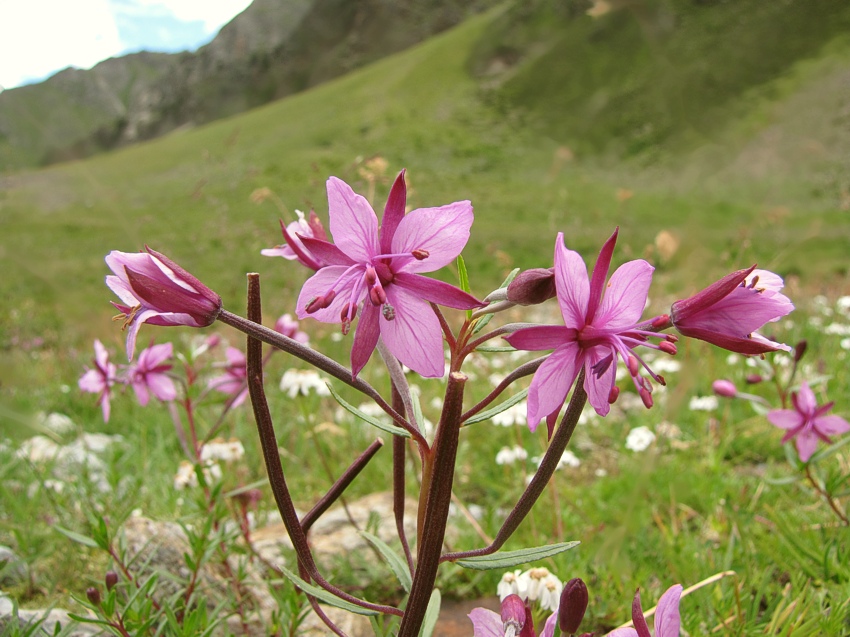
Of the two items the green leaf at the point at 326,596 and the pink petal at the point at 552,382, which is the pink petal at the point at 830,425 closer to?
the pink petal at the point at 552,382

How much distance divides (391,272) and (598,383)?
1.15ft

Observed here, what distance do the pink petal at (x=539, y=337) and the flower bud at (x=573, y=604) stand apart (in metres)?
0.42

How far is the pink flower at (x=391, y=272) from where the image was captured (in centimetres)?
85

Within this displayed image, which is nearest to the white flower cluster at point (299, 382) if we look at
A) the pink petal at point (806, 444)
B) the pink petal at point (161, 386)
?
the pink petal at point (161, 386)

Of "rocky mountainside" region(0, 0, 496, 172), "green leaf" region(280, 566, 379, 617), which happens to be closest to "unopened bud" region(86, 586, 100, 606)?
"green leaf" region(280, 566, 379, 617)

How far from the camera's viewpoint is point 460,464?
3.19m

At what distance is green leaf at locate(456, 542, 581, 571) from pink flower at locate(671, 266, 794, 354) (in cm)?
39

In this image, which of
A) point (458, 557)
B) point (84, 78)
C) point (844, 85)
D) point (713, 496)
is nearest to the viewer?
point (458, 557)

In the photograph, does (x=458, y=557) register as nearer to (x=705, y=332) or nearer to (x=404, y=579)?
(x=404, y=579)

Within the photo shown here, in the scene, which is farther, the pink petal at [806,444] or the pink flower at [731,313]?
the pink petal at [806,444]

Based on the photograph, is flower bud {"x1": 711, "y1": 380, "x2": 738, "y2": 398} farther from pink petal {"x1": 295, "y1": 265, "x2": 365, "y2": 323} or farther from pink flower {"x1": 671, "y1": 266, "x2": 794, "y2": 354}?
pink petal {"x1": 295, "y1": 265, "x2": 365, "y2": 323}

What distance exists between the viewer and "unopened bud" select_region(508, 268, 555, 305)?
845 mm

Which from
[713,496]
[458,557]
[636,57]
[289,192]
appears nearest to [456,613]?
[458,557]

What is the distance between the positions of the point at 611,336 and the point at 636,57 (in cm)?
3000
